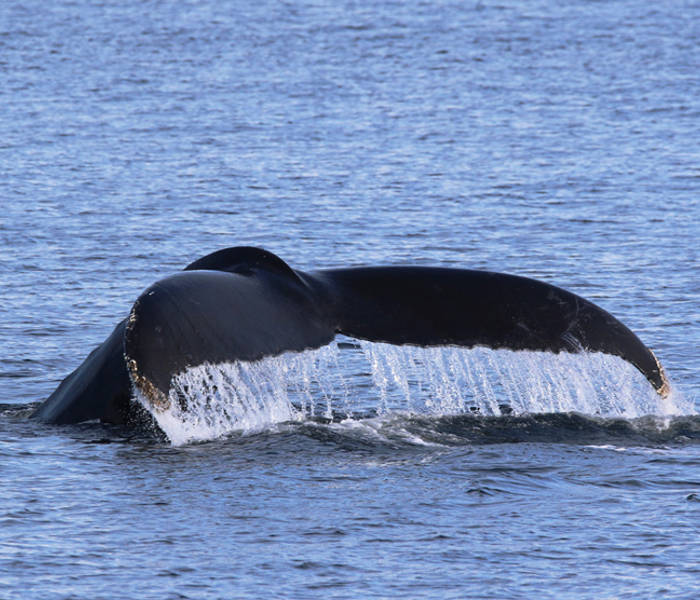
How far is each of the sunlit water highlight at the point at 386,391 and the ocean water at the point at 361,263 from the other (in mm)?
39

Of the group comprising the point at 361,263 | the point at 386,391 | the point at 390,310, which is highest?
the point at 390,310

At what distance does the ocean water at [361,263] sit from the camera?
25.5ft

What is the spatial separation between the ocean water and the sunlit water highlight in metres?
0.04

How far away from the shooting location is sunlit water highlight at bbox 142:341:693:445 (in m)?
8.49

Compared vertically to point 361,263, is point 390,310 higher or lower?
higher

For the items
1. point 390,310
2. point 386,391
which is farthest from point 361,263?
point 390,310

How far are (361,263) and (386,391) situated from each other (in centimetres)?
512

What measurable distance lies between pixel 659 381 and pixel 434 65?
86.1 feet

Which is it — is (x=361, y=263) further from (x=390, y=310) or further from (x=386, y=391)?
(x=390, y=310)

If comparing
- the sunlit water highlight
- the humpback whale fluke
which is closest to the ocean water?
the sunlit water highlight

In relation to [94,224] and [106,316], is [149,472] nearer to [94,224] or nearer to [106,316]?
[106,316]

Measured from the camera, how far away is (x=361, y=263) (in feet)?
53.7

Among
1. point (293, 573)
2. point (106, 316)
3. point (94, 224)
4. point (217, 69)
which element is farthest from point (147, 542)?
point (217, 69)

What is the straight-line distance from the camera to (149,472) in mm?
8789
